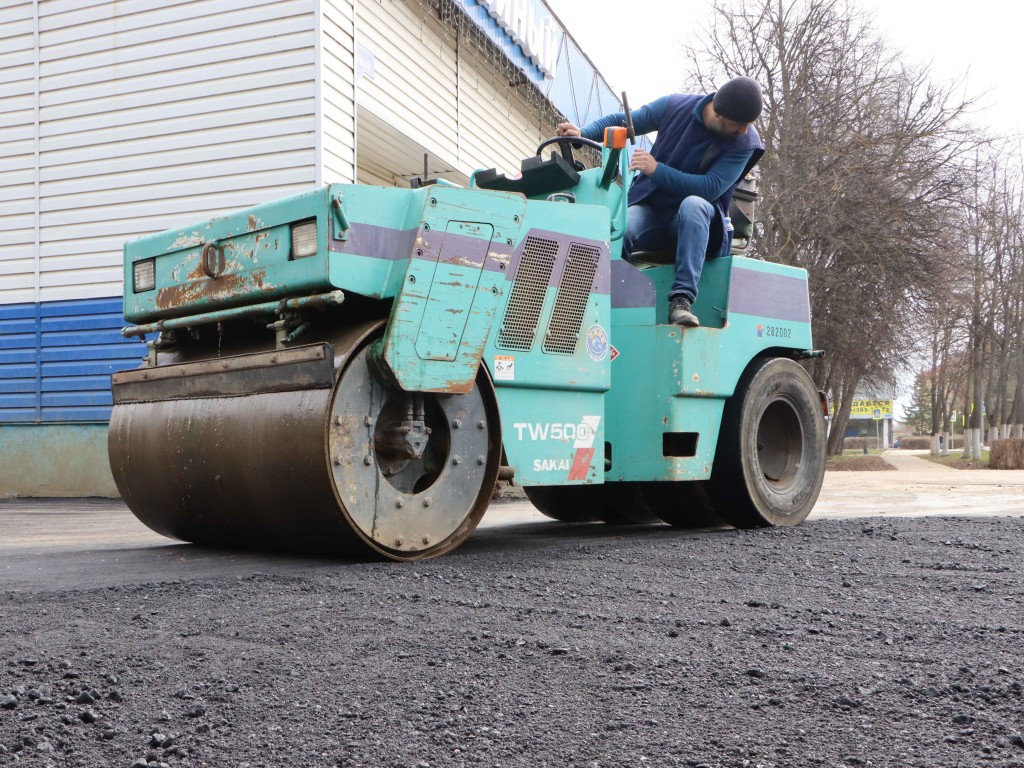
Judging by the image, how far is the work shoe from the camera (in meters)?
5.47

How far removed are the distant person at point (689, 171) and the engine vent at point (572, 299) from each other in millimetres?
704

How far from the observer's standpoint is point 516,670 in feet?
8.19

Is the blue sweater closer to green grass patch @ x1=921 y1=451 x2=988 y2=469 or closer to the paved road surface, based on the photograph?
the paved road surface

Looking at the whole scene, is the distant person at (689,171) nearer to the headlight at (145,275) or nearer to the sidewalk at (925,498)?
the headlight at (145,275)

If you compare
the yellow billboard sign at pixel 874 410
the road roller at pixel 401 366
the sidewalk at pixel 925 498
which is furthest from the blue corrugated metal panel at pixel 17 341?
the yellow billboard sign at pixel 874 410

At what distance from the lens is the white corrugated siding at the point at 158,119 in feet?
30.5

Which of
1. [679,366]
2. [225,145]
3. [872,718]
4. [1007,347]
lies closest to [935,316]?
[1007,347]

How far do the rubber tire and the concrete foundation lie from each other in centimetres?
627

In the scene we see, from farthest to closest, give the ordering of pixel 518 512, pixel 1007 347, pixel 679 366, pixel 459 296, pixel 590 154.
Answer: pixel 1007 347 → pixel 518 512 → pixel 590 154 → pixel 679 366 → pixel 459 296

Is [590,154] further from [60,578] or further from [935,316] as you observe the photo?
[935,316]

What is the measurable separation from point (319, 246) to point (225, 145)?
20.0ft

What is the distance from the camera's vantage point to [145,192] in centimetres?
992

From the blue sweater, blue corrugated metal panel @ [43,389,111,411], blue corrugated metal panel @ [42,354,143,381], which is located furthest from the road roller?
blue corrugated metal panel @ [43,389,111,411]

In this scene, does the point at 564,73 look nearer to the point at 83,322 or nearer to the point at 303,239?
the point at 83,322
